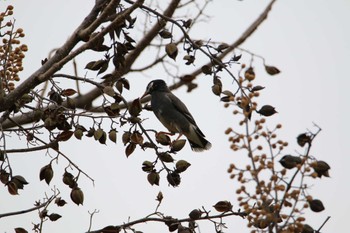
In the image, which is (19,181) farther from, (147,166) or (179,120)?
(179,120)

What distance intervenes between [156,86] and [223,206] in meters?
3.13

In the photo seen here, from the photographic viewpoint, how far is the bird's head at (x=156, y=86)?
5445 mm

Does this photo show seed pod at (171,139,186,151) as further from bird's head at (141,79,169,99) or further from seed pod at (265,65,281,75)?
bird's head at (141,79,169,99)

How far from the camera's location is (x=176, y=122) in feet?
17.0

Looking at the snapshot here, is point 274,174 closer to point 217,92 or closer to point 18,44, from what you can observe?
point 217,92

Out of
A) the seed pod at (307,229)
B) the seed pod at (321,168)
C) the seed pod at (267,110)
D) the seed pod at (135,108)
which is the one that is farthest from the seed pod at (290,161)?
the seed pod at (135,108)

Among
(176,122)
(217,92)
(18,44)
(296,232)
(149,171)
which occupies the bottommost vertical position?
(296,232)

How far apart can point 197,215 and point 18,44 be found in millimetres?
1477

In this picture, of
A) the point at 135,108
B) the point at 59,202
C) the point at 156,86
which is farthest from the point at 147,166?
the point at 156,86

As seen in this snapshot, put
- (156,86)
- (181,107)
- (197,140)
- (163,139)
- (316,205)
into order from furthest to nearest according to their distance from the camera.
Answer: (156,86), (181,107), (197,140), (163,139), (316,205)

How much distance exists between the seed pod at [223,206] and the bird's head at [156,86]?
2.95 metres

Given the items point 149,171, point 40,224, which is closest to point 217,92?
point 149,171

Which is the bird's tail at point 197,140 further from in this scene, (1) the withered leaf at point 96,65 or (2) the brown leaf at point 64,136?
(2) the brown leaf at point 64,136

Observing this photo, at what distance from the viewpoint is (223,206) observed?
2559 mm
